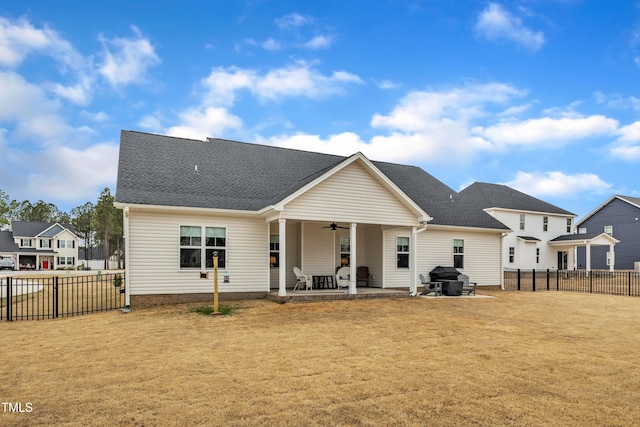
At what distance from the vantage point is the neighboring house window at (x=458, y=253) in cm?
2055

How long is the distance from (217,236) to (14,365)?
341 inches

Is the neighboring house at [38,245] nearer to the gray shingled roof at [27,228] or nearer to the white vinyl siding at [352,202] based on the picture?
the gray shingled roof at [27,228]

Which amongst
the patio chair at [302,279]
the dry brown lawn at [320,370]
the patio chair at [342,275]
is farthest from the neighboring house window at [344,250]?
the dry brown lawn at [320,370]

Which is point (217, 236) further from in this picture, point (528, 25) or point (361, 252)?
point (528, 25)

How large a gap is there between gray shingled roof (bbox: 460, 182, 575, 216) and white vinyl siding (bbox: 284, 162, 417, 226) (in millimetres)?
21664

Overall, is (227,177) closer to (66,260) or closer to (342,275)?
(342,275)

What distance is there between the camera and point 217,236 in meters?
15.4

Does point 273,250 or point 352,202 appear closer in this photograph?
point 352,202

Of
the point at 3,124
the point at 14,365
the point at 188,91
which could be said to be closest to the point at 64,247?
the point at 3,124

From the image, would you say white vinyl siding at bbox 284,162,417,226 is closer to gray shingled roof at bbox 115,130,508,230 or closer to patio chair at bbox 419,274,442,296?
gray shingled roof at bbox 115,130,508,230

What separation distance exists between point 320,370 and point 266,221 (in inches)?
391

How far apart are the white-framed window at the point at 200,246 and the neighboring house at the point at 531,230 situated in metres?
26.7

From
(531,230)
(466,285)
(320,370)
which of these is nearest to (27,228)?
(466,285)

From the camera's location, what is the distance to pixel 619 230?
139 ft
